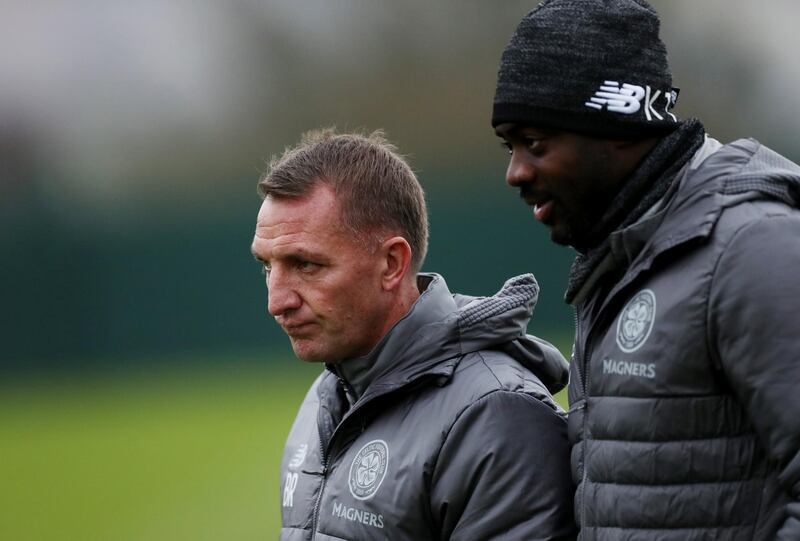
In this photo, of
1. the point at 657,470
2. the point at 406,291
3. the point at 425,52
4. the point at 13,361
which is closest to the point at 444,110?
the point at 425,52

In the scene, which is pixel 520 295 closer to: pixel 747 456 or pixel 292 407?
pixel 747 456

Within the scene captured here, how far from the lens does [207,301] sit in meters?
9.47

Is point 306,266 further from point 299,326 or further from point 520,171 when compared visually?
point 520,171

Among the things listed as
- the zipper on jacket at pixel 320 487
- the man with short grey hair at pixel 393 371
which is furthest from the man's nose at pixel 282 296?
the zipper on jacket at pixel 320 487

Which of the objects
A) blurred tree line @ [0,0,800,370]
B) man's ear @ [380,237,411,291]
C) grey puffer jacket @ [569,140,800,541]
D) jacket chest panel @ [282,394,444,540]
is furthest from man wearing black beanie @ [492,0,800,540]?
blurred tree line @ [0,0,800,370]

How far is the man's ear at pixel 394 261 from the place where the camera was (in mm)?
2406

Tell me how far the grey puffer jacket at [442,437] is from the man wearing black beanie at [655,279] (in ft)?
0.55

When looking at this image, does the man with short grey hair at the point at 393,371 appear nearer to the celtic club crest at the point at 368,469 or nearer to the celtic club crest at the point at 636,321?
the celtic club crest at the point at 368,469

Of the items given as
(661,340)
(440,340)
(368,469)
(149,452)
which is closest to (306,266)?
(440,340)

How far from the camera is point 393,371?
7.66 ft

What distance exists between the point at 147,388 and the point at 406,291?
302 inches

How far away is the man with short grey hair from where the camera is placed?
213 cm

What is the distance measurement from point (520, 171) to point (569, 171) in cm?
8

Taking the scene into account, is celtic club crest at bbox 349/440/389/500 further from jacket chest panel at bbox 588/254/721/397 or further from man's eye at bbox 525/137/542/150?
man's eye at bbox 525/137/542/150
